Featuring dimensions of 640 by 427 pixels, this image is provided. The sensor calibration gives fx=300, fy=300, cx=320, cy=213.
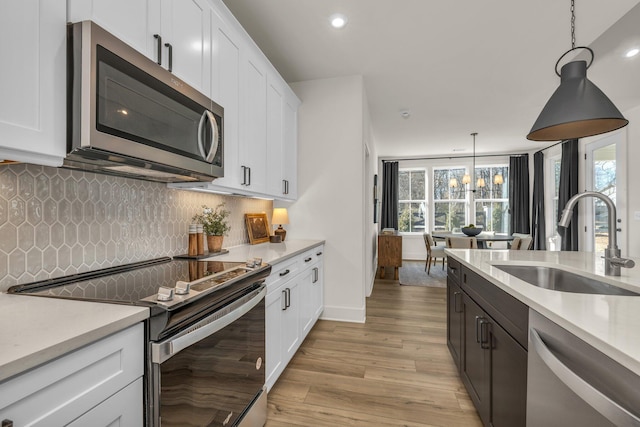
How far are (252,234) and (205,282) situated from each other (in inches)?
66.0

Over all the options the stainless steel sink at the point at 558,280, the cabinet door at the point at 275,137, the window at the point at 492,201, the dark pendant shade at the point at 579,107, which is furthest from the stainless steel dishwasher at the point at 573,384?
the window at the point at 492,201

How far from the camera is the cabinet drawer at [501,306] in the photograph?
3.81 ft

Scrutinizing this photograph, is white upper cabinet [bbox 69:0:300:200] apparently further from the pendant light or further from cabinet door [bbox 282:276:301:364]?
the pendant light

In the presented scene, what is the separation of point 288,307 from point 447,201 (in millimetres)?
6739

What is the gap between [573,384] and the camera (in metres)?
0.78

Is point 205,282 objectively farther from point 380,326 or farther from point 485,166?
point 485,166

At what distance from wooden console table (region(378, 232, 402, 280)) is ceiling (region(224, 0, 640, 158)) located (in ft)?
7.07

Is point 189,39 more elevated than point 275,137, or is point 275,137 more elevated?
point 189,39

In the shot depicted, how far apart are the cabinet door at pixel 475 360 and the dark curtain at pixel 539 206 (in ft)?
20.2

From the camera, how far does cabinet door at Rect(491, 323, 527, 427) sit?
Answer: 3.80ft

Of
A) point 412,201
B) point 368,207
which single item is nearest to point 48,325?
point 368,207

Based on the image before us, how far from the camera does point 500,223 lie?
24.9 feet

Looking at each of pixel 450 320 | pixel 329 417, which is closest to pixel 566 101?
pixel 450 320

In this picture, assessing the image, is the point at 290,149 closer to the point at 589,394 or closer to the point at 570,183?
the point at 589,394
